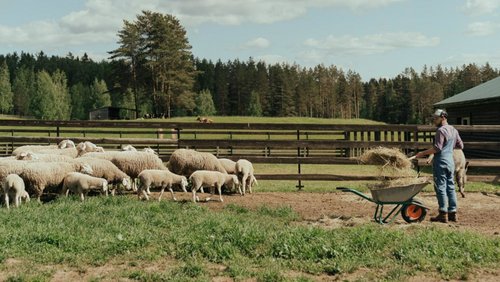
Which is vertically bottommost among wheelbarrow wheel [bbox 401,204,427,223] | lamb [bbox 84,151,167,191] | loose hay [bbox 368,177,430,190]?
wheelbarrow wheel [bbox 401,204,427,223]

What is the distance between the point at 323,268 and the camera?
5.54m

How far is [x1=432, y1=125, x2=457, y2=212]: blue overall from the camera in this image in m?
8.22

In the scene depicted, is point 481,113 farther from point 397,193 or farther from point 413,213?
point 397,193

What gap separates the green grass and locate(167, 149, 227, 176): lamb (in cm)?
446

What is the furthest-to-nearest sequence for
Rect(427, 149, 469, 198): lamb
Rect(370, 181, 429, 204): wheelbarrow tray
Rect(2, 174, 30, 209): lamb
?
Rect(427, 149, 469, 198): lamb, Rect(2, 174, 30, 209): lamb, Rect(370, 181, 429, 204): wheelbarrow tray

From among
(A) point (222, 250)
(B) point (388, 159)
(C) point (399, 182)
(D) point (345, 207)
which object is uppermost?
(B) point (388, 159)

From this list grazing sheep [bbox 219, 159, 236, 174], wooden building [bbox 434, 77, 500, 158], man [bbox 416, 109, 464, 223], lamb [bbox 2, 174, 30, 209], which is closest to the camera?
man [bbox 416, 109, 464, 223]

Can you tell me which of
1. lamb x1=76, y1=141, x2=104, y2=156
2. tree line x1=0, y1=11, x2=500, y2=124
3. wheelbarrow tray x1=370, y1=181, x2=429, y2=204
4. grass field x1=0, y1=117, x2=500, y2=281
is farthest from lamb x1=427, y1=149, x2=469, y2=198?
tree line x1=0, y1=11, x2=500, y2=124

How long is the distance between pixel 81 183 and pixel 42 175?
927 mm

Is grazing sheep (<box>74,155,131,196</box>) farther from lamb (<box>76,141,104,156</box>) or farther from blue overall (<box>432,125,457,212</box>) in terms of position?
blue overall (<box>432,125,457,212</box>)

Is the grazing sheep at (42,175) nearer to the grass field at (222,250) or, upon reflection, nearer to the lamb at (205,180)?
the grass field at (222,250)

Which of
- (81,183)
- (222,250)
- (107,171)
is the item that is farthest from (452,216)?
(107,171)

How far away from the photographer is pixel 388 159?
26.7 ft

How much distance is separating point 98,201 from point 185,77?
182ft
